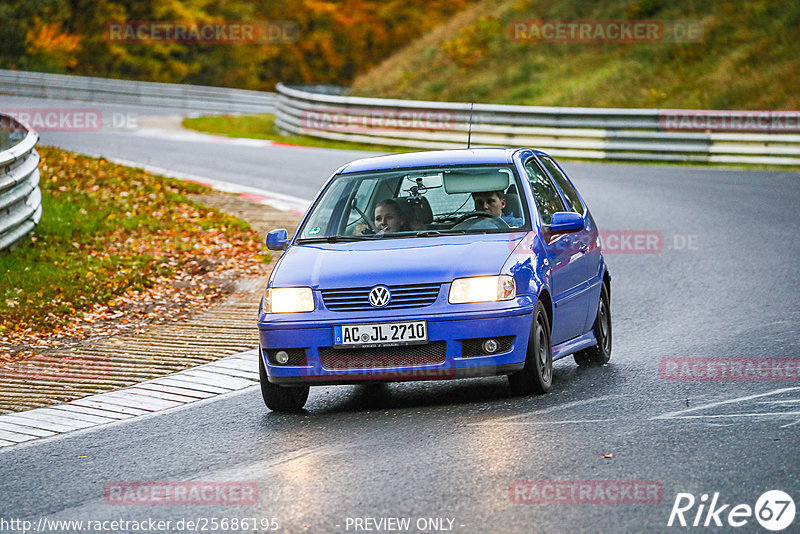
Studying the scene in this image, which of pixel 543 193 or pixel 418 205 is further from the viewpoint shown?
pixel 543 193

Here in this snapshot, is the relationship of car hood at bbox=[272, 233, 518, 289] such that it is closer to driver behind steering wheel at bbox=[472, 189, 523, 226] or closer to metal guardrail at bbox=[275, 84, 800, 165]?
driver behind steering wheel at bbox=[472, 189, 523, 226]

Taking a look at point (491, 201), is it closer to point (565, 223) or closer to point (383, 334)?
point (565, 223)

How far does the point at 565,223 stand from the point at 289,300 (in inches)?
76.7

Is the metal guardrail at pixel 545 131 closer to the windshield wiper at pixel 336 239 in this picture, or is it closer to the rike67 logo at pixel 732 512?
the windshield wiper at pixel 336 239

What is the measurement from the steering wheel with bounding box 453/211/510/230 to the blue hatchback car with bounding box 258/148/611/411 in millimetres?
13

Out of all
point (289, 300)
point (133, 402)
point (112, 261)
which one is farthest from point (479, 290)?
point (112, 261)

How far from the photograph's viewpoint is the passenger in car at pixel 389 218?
29.0ft

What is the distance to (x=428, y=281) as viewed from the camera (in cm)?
784

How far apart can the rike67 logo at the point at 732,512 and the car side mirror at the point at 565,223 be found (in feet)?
10.7

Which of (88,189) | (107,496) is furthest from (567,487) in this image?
(88,189)

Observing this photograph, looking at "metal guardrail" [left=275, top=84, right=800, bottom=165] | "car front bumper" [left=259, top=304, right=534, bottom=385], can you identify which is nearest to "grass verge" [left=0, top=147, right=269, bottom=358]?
"car front bumper" [left=259, top=304, right=534, bottom=385]

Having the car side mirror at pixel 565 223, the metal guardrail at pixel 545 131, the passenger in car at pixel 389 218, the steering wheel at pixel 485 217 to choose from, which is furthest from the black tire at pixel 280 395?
the metal guardrail at pixel 545 131

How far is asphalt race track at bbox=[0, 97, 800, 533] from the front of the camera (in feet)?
18.8

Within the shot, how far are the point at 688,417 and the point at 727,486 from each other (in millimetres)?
1545
